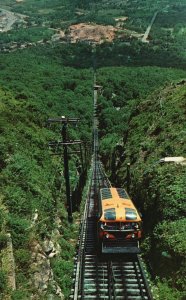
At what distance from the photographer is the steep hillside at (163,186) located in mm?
23578

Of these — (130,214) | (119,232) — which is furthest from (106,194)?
(119,232)

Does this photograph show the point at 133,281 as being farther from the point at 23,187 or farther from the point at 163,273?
the point at 23,187

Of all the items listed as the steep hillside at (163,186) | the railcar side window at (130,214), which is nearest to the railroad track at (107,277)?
the steep hillside at (163,186)

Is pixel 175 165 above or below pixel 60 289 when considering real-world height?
above

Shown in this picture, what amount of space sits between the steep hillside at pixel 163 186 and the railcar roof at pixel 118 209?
1.96m

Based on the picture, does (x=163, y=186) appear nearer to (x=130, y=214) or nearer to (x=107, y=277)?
(x=130, y=214)

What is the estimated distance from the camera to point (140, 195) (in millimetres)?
34781

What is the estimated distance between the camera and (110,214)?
85.8 feet

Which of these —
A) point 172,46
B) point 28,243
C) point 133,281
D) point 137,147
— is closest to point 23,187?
point 28,243

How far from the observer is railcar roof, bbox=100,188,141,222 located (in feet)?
84.8

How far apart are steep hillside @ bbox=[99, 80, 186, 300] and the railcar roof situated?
196 centimetres

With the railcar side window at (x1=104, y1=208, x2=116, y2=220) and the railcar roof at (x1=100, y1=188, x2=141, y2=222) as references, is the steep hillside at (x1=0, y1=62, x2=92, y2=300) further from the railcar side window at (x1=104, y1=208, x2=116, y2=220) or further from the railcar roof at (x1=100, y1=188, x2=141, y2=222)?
the railcar roof at (x1=100, y1=188, x2=141, y2=222)

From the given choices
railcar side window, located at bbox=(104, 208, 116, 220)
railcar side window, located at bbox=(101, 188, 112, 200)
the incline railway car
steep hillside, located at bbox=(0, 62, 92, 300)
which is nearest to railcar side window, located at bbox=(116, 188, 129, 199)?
railcar side window, located at bbox=(101, 188, 112, 200)

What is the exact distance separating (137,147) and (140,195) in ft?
52.8
